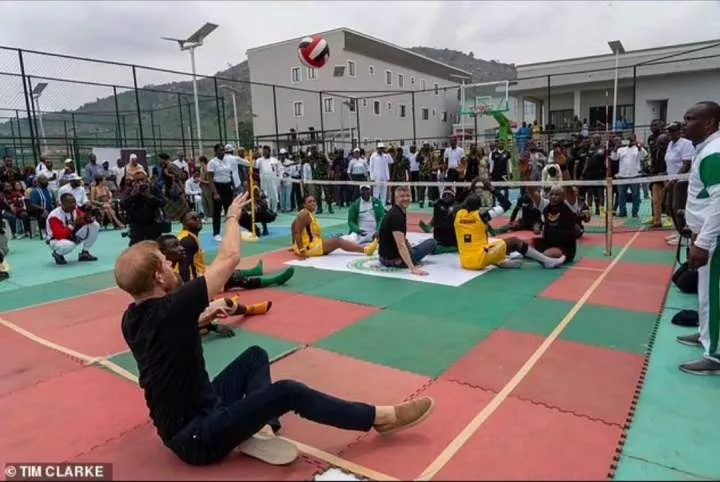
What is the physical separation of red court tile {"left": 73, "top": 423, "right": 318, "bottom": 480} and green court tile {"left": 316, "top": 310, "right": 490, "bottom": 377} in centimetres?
166

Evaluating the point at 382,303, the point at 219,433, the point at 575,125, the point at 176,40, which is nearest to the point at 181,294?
the point at 219,433

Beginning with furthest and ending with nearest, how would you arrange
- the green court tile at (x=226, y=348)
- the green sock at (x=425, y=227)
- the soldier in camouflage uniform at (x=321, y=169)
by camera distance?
the soldier in camouflage uniform at (x=321, y=169) < the green sock at (x=425, y=227) < the green court tile at (x=226, y=348)

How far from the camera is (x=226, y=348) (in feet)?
16.4

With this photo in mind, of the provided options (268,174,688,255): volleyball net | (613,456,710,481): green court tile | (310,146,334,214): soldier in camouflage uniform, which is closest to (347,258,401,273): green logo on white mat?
(268,174,688,255): volleyball net

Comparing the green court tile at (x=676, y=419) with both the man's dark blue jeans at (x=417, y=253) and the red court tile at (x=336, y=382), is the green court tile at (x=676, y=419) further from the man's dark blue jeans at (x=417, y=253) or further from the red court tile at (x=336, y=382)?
the man's dark blue jeans at (x=417, y=253)

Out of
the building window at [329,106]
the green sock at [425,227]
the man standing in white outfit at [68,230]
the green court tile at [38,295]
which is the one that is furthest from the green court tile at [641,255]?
the building window at [329,106]

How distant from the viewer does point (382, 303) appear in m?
6.22

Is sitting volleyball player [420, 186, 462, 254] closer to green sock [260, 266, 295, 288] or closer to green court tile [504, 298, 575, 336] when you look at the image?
green sock [260, 266, 295, 288]

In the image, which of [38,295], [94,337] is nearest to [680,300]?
[94,337]

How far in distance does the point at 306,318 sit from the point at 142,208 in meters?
3.17

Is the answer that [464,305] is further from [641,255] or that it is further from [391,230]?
[641,255]

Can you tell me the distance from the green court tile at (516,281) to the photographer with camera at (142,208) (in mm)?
4451

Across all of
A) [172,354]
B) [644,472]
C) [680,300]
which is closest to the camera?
[172,354]

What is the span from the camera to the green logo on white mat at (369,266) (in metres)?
7.86
